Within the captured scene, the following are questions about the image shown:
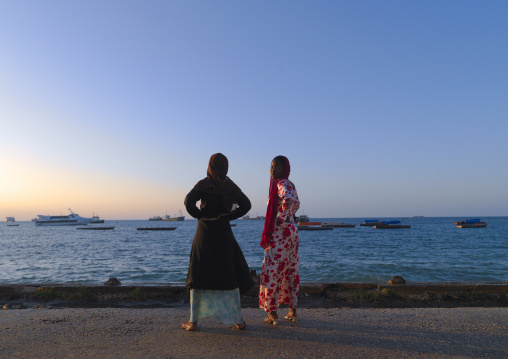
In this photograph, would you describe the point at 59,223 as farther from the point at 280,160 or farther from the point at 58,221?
the point at 280,160

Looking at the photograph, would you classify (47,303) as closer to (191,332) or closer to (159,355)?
(191,332)

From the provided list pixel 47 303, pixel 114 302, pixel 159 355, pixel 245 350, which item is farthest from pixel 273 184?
pixel 47 303

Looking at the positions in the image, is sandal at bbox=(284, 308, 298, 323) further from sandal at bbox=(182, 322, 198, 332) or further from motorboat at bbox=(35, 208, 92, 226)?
motorboat at bbox=(35, 208, 92, 226)

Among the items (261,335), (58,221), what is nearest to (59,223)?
(58,221)

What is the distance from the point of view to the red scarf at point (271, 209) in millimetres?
4168

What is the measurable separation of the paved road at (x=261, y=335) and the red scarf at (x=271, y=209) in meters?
1.01

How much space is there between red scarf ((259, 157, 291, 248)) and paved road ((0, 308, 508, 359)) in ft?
3.31

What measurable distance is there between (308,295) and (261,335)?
2.73 metres

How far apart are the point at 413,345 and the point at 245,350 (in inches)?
64.8

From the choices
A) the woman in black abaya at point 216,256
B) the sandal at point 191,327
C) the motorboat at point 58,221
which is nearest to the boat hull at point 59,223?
the motorboat at point 58,221

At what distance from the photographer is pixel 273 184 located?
14.2 ft

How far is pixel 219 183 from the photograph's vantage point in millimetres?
3902

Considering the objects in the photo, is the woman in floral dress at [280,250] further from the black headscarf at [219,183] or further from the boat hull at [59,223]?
the boat hull at [59,223]

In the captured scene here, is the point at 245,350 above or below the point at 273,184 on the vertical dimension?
below
